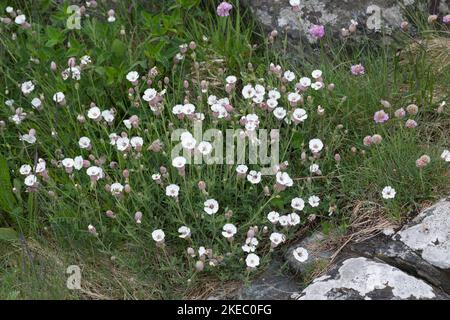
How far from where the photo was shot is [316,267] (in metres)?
3.12

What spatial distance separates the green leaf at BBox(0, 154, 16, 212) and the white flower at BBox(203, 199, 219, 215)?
105 centimetres

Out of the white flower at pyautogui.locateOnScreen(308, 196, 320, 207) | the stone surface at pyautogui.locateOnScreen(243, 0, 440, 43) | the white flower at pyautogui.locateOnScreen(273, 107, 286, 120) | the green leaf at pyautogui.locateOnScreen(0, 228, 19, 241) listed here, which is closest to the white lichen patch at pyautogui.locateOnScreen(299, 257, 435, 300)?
the white flower at pyautogui.locateOnScreen(308, 196, 320, 207)

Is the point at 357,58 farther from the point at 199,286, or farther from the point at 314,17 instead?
the point at 199,286

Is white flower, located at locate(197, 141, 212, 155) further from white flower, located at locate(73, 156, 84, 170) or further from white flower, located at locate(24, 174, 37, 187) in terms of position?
white flower, located at locate(24, 174, 37, 187)

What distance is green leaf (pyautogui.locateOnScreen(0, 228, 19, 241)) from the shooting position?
336 centimetres

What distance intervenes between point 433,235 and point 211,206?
3.35ft

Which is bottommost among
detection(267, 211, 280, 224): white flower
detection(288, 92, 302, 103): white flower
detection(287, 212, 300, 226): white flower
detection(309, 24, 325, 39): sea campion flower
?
detection(287, 212, 300, 226): white flower

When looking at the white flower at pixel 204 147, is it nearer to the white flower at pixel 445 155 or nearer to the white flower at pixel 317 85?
the white flower at pixel 317 85

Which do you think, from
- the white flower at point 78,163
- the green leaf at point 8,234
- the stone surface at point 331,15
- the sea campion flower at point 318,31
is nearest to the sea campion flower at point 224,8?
the stone surface at point 331,15

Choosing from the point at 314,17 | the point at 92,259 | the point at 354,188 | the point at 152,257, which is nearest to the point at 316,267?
the point at 354,188

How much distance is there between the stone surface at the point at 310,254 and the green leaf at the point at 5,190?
1.43 metres

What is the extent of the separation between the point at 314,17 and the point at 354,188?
4.11 feet

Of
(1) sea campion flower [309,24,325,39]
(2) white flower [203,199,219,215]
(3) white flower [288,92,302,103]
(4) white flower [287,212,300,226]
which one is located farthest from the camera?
(1) sea campion flower [309,24,325,39]

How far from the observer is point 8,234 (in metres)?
3.37
